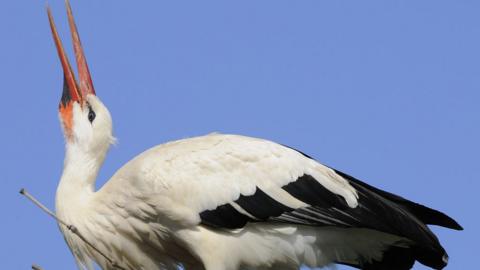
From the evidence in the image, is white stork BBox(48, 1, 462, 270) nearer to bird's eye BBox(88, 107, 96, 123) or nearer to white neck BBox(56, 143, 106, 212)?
white neck BBox(56, 143, 106, 212)

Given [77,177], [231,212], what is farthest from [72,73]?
[231,212]

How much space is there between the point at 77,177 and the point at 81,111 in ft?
1.89

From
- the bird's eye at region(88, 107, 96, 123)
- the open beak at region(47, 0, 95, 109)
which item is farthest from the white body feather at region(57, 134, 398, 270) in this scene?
the open beak at region(47, 0, 95, 109)

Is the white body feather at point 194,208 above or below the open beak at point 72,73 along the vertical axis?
below

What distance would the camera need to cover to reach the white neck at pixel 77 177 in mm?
7902

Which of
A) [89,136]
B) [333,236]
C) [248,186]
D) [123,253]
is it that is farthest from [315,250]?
[89,136]

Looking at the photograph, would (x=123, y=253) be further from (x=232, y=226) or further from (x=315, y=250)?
(x=315, y=250)

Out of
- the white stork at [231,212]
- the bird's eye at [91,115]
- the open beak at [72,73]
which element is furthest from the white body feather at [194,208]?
the open beak at [72,73]

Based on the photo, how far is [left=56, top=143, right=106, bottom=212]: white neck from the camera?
790 cm

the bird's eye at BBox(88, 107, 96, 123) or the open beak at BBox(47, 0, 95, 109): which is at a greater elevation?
the open beak at BBox(47, 0, 95, 109)

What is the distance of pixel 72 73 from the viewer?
8.59m

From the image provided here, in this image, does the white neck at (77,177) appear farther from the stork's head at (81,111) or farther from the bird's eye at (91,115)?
the bird's eye at (91,115)

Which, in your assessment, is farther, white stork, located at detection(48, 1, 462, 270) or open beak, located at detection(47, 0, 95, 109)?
open beak, located at detection(47, 0, 95, 109)

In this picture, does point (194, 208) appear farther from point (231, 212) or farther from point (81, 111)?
point (81, 111)
